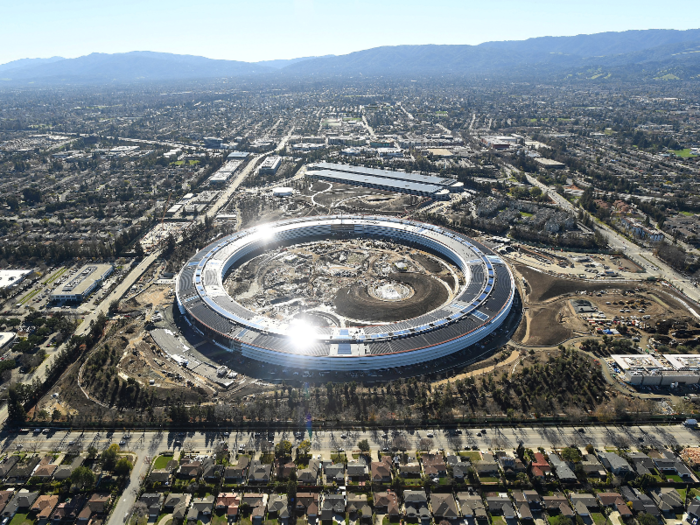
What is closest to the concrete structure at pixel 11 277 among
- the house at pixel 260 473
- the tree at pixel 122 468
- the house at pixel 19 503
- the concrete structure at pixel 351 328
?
the concrete structure at pixel 351 328

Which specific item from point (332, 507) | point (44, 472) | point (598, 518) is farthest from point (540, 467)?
point (44, 472)

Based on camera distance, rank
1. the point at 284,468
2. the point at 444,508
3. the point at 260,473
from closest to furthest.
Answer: the point at 444,508 → the point at 260,473 → the point at 284,468

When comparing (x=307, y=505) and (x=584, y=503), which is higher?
(x=307, y=505)

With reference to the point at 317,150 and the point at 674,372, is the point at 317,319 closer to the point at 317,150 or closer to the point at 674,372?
the point at 674,372

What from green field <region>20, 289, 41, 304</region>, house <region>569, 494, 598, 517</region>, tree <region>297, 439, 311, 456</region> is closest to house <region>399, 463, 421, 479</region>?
tree <region>297, 439, 311, 456</region>

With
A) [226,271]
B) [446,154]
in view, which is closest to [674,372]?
[226,271]

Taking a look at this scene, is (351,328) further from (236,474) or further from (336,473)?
(236,474)
